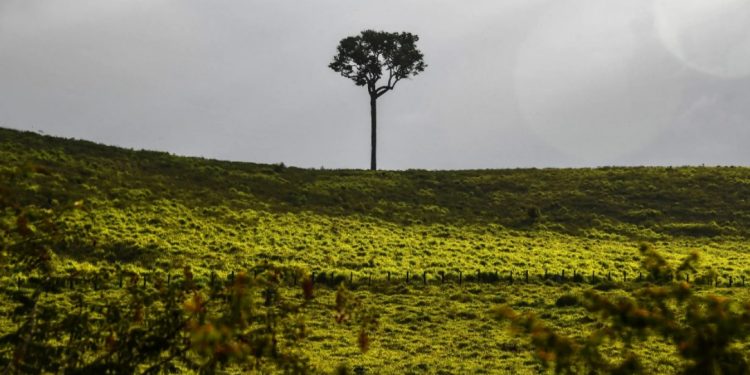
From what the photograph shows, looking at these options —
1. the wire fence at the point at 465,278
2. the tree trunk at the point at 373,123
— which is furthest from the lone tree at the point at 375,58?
the wire fence at the point at 465,278

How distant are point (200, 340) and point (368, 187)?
192 ft

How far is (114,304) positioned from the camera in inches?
324

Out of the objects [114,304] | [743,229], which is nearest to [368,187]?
[743,229]

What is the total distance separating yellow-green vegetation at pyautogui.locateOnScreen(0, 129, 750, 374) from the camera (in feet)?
76.1

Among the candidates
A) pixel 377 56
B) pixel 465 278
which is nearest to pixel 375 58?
pixel 377 56

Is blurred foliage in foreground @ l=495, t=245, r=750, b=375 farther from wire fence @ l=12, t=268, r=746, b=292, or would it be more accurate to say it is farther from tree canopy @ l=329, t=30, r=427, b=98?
tree canopy @ l=329, t=30, r=427, b=98

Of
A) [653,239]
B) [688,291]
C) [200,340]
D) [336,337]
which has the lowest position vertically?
[336,337]

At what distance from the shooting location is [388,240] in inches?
1832

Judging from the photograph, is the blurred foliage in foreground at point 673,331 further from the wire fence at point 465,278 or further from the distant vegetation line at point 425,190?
the distant vegetation line at point 425,190

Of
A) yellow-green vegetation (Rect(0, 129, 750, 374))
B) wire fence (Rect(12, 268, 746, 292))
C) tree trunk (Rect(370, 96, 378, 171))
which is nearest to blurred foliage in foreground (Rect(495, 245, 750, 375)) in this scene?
yellow-green vegetation (Rect(0, 129, 750, 374))

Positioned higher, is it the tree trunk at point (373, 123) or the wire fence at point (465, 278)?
the tree trunk at point (373, 123)

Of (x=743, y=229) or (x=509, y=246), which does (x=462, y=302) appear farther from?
(x=743, y=229)

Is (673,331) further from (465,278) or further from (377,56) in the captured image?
(377,56)

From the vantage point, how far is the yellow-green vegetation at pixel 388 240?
23.2 meters
